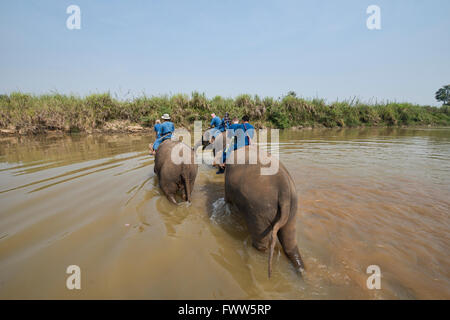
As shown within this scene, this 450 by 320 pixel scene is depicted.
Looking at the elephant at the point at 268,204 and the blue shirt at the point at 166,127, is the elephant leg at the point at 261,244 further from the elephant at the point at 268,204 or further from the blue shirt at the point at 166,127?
the blue shirt at the point at 166,127

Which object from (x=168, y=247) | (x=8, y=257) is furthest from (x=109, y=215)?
(x=168, y=247)

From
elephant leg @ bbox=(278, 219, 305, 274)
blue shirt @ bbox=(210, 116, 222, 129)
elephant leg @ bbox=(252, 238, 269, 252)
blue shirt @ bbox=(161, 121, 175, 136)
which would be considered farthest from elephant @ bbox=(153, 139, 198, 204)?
blue shirt @ bbox=(210, 116, 222, 129)

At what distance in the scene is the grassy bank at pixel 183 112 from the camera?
1586 centimetres

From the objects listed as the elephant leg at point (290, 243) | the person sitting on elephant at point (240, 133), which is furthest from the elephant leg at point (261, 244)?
the person sitting on elephant at point (240, 133)

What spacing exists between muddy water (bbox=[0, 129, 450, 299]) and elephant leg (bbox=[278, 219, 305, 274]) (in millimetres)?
136

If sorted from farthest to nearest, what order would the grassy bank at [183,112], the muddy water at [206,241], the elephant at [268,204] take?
1. the grassy bank at [183,112]
2. the elephant at [268,204]
3. the muddy water at [206,241]

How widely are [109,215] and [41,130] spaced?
18.2 meters

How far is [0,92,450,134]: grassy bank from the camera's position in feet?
52.0

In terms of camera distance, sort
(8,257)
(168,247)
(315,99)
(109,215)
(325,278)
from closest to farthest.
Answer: (325,278)
(8,257)
(168,247)
(109,215)
(315,99)

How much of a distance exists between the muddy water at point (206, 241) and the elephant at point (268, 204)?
0.76 ft

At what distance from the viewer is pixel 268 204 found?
7.52ft

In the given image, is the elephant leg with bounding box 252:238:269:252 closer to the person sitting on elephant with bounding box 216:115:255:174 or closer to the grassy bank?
the person sitting on elephant with bounding box 216:115:255:174

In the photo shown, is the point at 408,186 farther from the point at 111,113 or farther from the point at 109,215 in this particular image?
the point at 111,113
